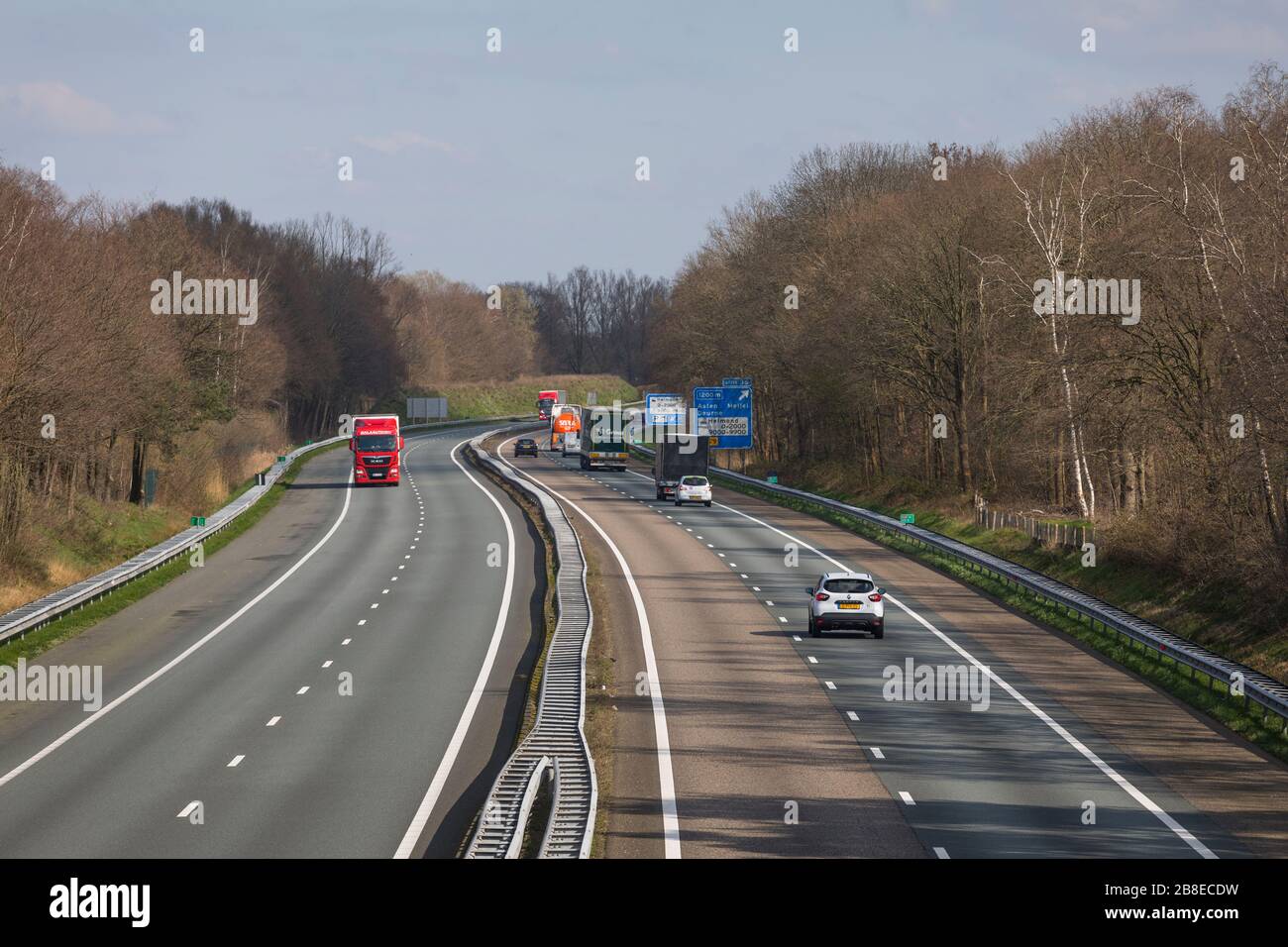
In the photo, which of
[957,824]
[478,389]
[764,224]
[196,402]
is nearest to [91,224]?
[196,402]

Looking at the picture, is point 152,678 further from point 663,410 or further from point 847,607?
point 663,410

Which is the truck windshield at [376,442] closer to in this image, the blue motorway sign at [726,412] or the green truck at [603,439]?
the blue motorway sign at [726,412]

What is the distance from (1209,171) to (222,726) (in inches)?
1449

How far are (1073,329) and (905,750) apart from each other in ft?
93.5

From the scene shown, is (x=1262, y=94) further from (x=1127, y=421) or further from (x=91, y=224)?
(x=91, y=224)

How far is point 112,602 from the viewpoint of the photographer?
A: 43.0 meters

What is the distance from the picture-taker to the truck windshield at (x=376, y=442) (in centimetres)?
7931

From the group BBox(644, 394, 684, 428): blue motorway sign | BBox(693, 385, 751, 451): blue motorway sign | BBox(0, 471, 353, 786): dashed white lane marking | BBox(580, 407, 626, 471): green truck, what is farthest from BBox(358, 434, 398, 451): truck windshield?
BBox(0, 471, 353, 786): dashed white lane marking

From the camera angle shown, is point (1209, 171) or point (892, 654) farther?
point (1209, 171)

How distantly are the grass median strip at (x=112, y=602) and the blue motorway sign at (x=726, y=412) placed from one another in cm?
2669

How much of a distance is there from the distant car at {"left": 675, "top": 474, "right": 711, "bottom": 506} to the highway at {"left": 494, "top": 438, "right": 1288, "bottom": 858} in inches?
1075

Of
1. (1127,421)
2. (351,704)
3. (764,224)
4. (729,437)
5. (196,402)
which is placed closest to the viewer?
(351,704)

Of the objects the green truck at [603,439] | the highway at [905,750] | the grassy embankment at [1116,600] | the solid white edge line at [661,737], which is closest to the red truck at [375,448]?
the green truck at [603,439]

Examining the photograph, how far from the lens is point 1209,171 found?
158 feet
